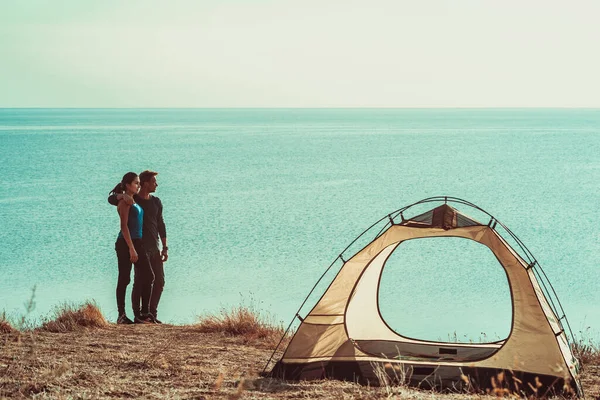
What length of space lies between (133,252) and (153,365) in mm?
2122

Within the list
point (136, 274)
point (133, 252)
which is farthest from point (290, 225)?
point (133, 252)

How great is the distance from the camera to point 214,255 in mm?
23344

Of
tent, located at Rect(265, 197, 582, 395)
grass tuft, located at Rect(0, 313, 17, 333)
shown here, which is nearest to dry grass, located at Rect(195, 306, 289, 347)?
tent, located at Rect(265, 197, 582, 395)

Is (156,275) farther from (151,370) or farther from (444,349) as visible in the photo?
(444,349)

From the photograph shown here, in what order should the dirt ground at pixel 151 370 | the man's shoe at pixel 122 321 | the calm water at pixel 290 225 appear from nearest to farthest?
1. the dirt ground at pixel 151 370
2. the man's shoe at pixel 122 321
3. the calm water at pixel 290 225

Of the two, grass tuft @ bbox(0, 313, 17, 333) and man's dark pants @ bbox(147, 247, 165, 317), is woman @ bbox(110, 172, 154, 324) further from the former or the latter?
grass tuft @ bbox(0, 313, 17, 333)

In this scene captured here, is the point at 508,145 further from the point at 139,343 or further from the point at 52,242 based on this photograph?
the point at 139,343

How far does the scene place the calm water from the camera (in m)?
18.1

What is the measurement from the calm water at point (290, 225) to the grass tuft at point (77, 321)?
288cm

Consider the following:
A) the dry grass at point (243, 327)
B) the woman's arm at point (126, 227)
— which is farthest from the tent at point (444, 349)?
the woman's arm at point (126, 227)

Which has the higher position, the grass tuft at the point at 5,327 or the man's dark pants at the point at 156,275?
the man's dark pants at the point at 156,275

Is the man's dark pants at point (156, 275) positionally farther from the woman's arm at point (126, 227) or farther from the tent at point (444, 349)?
the tent at point (444, 349)

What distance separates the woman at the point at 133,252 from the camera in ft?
29.5

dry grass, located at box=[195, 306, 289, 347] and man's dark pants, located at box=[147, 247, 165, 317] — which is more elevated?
man's dark pants, located at box=[147, 247, 165, 317]
